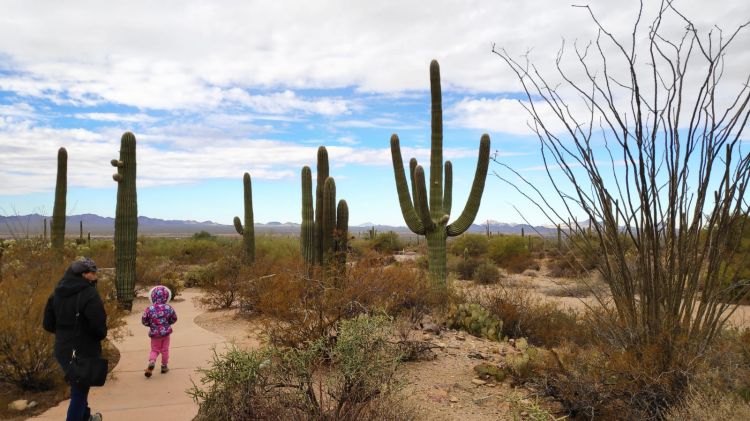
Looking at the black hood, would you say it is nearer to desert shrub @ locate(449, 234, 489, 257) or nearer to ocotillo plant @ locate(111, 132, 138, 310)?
ocotillo plant @ locate(111, 132, 138, 310)

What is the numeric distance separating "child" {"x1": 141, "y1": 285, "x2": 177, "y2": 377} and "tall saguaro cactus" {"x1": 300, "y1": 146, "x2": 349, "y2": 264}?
4586 millimetres

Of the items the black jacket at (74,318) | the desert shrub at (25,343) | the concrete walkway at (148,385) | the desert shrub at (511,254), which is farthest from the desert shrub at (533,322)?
the desert shrub at (511,254)

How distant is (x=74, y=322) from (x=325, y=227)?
7340 mm

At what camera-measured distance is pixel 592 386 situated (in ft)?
17.9

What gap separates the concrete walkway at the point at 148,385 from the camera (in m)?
5.91

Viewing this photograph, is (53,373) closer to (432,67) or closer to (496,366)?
(496,366)

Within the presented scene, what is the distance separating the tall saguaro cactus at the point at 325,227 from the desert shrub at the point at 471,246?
52.9 ft

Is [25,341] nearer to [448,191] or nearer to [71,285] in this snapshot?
[71,285]

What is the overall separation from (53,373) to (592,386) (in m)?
6.13

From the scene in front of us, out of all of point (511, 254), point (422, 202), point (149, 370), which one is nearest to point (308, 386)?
point (149, 370)

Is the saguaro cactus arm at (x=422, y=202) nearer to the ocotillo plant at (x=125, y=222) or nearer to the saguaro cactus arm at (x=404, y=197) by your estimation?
the saguaro cactus arm at (x=404, y=197)

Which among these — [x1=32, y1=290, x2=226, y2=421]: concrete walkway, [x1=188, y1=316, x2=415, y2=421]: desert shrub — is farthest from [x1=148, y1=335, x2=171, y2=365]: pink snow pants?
[x1=188, y1=316, x2=415, y2=421]: desert shrub

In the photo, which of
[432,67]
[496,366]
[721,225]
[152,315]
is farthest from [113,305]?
[432,67]

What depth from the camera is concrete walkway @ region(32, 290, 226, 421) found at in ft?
19.4
